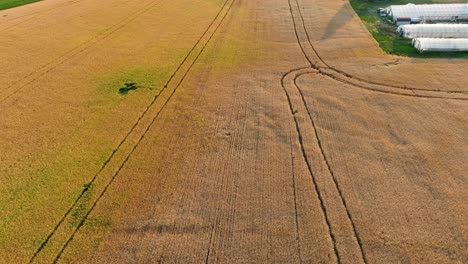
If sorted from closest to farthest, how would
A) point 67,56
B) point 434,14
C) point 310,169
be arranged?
point 310,169 → point 67,56 → point 434,14

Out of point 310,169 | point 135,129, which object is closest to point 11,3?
point 135,129

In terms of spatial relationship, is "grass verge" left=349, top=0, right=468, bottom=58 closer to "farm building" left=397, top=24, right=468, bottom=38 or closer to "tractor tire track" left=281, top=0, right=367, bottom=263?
"farm building" left=397, top=24, right=468, bottom=38

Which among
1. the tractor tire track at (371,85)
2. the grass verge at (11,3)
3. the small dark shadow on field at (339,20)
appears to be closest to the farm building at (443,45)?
the tractor tire track at (371,85)

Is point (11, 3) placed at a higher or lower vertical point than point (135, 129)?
higher

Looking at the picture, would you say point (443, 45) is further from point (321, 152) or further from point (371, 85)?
point (321, 152)

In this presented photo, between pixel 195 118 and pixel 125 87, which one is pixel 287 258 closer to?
pixel 195 118

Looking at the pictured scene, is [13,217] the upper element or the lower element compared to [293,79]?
lower

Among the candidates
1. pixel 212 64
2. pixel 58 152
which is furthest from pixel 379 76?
pixel 58 152
